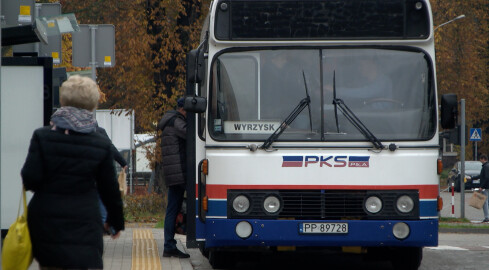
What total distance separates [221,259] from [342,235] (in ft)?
6.11

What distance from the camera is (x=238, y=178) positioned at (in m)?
9.53

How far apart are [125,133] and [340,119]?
2164cm

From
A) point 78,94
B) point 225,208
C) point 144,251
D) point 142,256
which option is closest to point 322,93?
point 225,208

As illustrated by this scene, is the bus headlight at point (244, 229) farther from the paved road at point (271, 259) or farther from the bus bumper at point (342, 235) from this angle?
the paved road at point (271, 259)

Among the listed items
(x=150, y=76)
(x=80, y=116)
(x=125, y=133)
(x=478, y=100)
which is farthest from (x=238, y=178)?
(x=478, y=100)

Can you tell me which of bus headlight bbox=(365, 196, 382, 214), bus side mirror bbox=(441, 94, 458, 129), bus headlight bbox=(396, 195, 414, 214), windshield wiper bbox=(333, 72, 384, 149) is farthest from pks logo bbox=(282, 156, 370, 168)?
bus side mirror bbox=(441, 94, 458, 129)

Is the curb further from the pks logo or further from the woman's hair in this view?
the woman's hair

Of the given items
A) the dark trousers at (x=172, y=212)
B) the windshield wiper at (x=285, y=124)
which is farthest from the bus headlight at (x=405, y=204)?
the dark trousers at (x=172, y=212)

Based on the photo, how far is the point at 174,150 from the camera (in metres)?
11.2

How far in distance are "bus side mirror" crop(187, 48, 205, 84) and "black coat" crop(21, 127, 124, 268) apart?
4220 millimetres

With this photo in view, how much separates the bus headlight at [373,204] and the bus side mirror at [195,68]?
197cm

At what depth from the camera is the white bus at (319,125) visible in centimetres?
945

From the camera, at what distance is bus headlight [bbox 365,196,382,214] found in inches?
372

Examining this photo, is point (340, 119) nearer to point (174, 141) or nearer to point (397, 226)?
point (397, 226)
